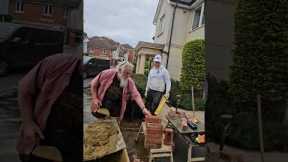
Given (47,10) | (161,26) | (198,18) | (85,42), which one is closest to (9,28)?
(47,10)

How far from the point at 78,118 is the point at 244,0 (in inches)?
49.4

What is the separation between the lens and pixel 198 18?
196 cm

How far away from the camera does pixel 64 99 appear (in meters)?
1.68

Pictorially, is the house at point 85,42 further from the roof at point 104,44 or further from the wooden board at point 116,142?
the wooden board at point 116,142

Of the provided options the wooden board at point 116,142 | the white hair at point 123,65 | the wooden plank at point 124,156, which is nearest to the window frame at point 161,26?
the white hair at point 123,65

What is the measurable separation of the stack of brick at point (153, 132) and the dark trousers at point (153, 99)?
0.18 ft

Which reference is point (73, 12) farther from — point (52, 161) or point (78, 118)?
point (52, 161)

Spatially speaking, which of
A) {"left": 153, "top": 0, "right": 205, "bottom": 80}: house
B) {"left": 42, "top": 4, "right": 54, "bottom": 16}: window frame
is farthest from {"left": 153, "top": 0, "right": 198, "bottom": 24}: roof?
{"left": 42, "top": 4, "right": 54, "bottom": 16}: window frame

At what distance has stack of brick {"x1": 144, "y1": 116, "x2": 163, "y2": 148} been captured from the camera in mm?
1901

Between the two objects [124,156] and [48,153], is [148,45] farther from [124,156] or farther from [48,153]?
[48,153]

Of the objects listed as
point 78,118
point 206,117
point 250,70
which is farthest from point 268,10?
point 78,118

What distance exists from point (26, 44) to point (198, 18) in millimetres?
930

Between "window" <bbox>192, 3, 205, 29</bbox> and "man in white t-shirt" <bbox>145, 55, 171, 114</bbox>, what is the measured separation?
0.99 ft

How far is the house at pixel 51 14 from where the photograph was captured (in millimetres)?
1661
